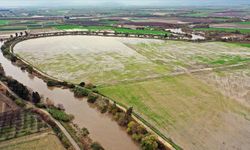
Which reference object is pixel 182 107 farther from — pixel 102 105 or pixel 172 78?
pixel 172 78

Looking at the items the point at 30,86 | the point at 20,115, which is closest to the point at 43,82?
the point at 30,86

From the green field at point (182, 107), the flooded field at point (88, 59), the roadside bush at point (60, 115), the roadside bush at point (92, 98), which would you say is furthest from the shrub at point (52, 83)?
the roadside bush at point (60, 115)

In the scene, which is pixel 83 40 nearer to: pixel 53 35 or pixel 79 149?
pixel 53 35

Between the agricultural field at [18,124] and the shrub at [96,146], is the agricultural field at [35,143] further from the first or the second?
the shrub at [96,146]

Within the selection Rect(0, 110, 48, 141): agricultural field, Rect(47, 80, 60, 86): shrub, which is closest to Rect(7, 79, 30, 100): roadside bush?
Rect(0, 110, 48, 141): agricultural field

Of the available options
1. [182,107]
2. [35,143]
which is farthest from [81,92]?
[182,107]

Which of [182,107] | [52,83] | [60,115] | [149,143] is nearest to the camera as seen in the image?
[149,143]

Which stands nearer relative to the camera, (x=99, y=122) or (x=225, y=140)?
(x=225, y=140)
